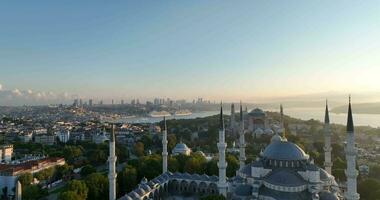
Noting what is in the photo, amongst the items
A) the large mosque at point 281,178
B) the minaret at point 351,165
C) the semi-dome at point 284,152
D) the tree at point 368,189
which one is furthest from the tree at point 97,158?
the minaret at point 351,165

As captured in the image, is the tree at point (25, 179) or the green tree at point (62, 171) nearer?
the tree at point (25, 179)

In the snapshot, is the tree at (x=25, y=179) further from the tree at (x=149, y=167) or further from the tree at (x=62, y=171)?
the tree at (x=149, y=167)

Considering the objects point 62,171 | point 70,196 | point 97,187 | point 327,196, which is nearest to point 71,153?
point 62,171

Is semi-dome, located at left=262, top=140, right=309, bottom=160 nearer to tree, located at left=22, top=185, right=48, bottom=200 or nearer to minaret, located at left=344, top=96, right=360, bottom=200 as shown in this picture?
minaret, located at left=344, top=96, right=360, bottom=200

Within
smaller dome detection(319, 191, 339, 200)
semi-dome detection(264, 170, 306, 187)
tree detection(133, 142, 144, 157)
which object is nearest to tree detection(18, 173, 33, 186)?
tree detection(133, 142, 144, 157)

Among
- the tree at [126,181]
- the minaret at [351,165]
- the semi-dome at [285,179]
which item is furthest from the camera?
the tree at [126,181]

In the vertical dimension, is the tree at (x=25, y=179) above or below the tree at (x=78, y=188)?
below
